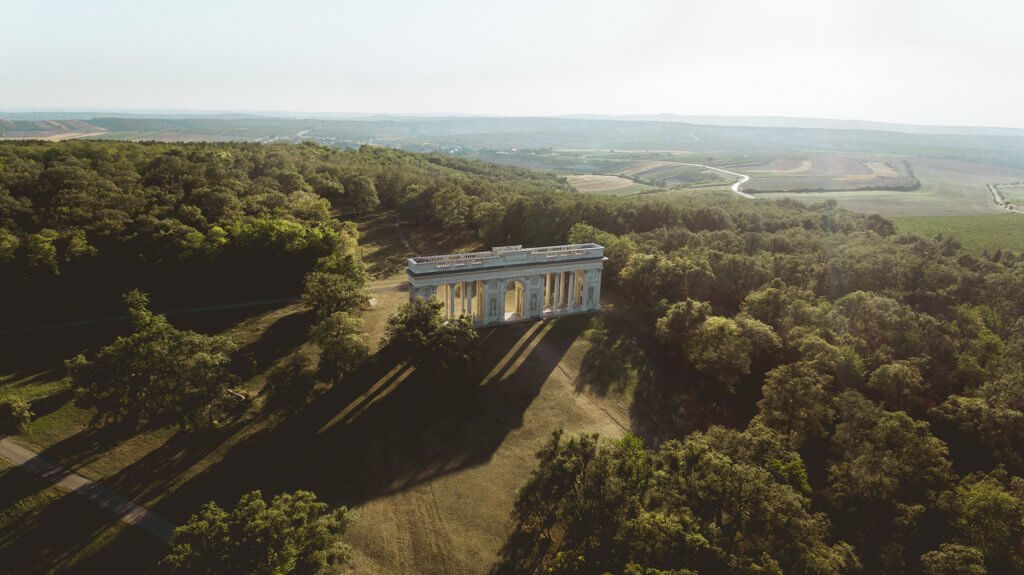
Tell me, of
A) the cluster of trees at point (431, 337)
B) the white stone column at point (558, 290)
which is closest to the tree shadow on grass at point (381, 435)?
the cluster of trees at point (431, 337)

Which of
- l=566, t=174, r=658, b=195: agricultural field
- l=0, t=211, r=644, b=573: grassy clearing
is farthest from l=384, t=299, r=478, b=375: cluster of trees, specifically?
l=566, t=174, r=658, b=195: agricultural field

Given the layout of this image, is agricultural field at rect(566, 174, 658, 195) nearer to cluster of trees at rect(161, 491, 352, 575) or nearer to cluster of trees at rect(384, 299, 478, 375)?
cluster of trees at rect(384, 299, 478, 375)

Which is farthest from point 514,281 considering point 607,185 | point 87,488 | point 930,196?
point 930,196

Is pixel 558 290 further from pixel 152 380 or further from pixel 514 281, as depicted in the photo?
pixel 152 380

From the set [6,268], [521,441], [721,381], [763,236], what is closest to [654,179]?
[763,236]

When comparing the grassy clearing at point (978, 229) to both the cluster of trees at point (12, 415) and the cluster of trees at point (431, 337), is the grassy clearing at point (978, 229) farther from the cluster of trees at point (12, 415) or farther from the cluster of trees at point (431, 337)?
the cluster of trees at point (12, 415)
